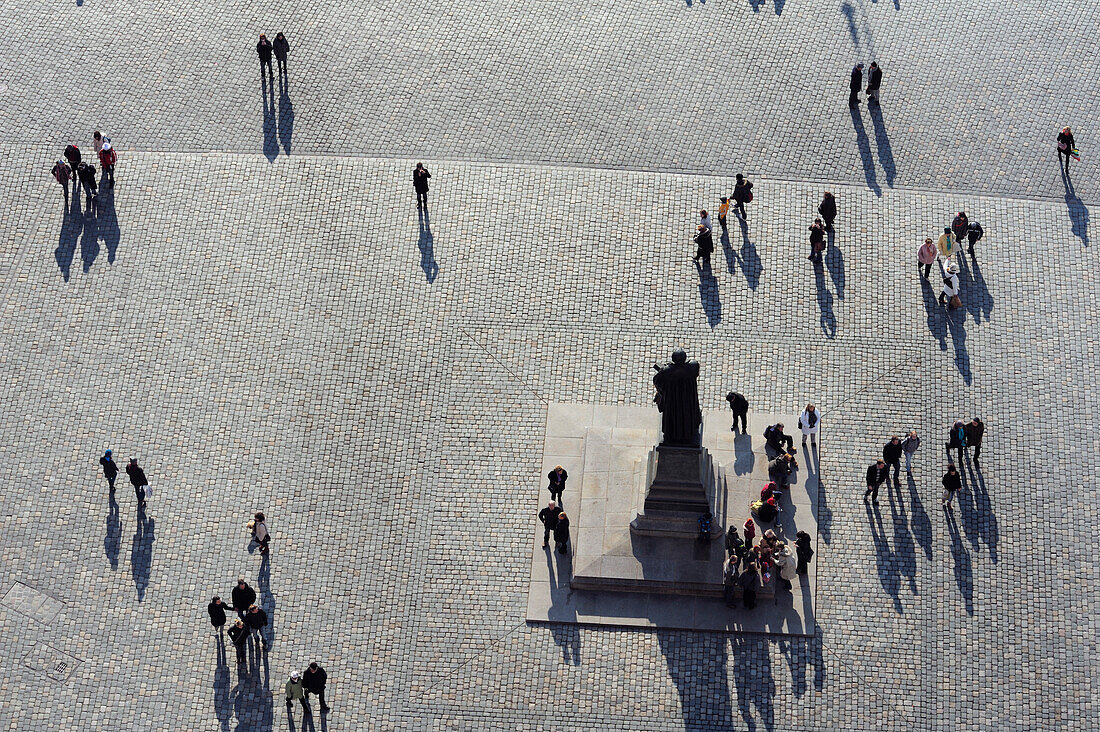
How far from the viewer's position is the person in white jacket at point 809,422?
28000mm

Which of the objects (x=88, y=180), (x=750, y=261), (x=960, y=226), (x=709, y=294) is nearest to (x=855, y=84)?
(x=960, y=226)

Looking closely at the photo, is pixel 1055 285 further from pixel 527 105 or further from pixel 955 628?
pixel 527 105

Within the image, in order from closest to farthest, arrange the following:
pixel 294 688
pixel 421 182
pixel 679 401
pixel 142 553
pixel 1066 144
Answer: pixel 294 688 < pixel 679 401 < pixel 142 553 < pixel 421 182 < pixel 1066 144

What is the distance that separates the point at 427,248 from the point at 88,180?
7.68 meters

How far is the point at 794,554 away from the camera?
26844 mm

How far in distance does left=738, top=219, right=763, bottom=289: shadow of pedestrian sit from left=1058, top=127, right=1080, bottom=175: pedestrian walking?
746cm

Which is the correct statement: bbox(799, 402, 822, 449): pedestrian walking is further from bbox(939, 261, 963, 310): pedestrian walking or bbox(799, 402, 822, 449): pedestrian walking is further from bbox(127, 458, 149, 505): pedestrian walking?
bbox(127, 458, 149, 505): pedestrian walking

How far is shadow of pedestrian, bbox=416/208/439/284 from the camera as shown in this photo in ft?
102

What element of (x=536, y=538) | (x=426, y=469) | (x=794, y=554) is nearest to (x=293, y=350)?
(x=426, y=469)

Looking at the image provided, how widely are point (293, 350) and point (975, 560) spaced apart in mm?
13987

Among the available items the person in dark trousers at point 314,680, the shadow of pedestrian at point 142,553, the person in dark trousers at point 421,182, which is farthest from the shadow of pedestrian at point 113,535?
the person in dark trousers at point 421,182

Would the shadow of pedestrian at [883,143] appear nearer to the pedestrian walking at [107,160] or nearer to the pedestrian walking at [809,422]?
the pedestrian walking at [809,422]

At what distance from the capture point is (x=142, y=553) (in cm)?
2712

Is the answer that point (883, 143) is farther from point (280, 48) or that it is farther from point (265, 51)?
point (265, 51)
